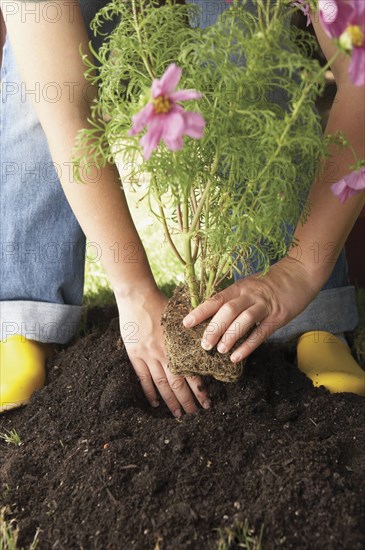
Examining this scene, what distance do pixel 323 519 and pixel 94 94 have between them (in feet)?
3.81

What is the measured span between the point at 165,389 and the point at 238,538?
1.85ft

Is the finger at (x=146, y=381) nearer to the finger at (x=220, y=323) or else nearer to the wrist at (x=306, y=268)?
the finger at (x=220, y=323)

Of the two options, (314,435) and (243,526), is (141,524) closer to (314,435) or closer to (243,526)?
(243,526)

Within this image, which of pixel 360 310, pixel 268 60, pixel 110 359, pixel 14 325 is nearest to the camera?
pixel 268 60

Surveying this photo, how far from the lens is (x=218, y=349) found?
1.74 meters

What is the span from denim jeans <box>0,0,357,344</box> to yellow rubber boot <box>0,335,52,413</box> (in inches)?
3.6

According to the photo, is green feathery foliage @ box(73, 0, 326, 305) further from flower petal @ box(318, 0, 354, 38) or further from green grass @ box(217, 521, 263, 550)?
green grass @ box(217, 521, 263, 550)

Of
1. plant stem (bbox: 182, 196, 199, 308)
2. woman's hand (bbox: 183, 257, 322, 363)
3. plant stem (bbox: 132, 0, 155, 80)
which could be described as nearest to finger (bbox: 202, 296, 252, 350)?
woman's hand (bbox: 183, 257, 322, 363)

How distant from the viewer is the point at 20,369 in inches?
84.8

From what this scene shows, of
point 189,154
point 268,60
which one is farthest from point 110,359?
point 268,60

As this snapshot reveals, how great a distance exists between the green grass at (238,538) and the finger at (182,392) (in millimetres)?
484

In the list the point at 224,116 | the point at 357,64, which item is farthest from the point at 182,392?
the point at 357,64

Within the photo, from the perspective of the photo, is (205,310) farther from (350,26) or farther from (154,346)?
(350,26)

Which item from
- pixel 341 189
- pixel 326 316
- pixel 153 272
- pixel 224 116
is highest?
pixel 224 116
